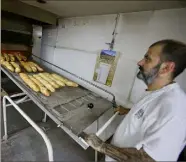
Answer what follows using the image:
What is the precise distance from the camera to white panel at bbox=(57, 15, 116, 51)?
2.23m

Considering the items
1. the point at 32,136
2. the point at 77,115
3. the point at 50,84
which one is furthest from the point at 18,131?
the point at 77,115

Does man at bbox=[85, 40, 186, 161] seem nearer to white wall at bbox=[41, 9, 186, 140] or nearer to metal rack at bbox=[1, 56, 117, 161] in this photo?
metal rack at bbox=[1, 56, 117, 161]

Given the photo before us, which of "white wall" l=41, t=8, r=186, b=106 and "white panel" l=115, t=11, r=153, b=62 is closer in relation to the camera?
"white wall" l=41, t=8, r=186, b=106

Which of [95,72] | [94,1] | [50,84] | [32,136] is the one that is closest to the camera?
[94,1]

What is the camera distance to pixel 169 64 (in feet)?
3.12

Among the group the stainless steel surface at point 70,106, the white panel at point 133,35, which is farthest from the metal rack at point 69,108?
the white panel at point 133,35

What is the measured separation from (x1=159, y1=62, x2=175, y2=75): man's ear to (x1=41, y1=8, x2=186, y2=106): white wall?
760 millimetres

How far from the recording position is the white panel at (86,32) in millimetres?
2232

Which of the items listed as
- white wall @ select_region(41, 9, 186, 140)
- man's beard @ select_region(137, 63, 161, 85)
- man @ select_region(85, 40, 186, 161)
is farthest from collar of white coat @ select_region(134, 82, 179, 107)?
white wall @ select_region(41, 9, 186, 140)

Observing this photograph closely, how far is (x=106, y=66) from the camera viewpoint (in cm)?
228

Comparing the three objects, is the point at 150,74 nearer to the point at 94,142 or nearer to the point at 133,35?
the point at 94,142

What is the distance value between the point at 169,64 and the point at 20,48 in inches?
99.6

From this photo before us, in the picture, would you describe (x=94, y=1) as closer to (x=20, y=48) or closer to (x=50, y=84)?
(x=50, y=84)

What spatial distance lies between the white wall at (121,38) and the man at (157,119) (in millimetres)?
749
